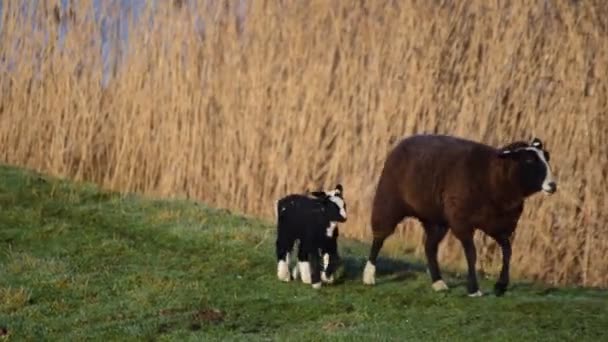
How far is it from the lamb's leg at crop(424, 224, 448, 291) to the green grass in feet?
0.43

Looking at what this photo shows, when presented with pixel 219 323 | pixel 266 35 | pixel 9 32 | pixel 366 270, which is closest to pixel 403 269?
pixel 366 270

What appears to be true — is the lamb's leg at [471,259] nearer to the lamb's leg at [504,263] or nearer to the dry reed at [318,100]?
the lamb's leg at [504,263]

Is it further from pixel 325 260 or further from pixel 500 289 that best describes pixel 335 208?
pixel 500 289

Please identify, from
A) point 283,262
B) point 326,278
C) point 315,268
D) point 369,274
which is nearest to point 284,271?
point 283,262

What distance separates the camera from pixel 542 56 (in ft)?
45.9

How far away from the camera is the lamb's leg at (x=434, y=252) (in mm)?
10281

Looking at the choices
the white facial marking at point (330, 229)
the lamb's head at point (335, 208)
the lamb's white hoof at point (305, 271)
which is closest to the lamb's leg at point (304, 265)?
the lamb's white hoof at point (305, 271)

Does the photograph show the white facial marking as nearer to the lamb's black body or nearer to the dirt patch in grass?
the lamb's black body

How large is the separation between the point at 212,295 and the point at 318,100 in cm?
622

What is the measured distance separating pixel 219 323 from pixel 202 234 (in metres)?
4.29

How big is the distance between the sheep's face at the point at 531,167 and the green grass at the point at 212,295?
985 mm

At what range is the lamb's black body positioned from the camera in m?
10.3

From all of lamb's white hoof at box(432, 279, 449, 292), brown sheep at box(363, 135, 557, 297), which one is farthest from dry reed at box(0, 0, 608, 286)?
brown sheep at box(363, 135, 557, 297)

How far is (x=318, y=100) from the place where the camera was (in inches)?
626
